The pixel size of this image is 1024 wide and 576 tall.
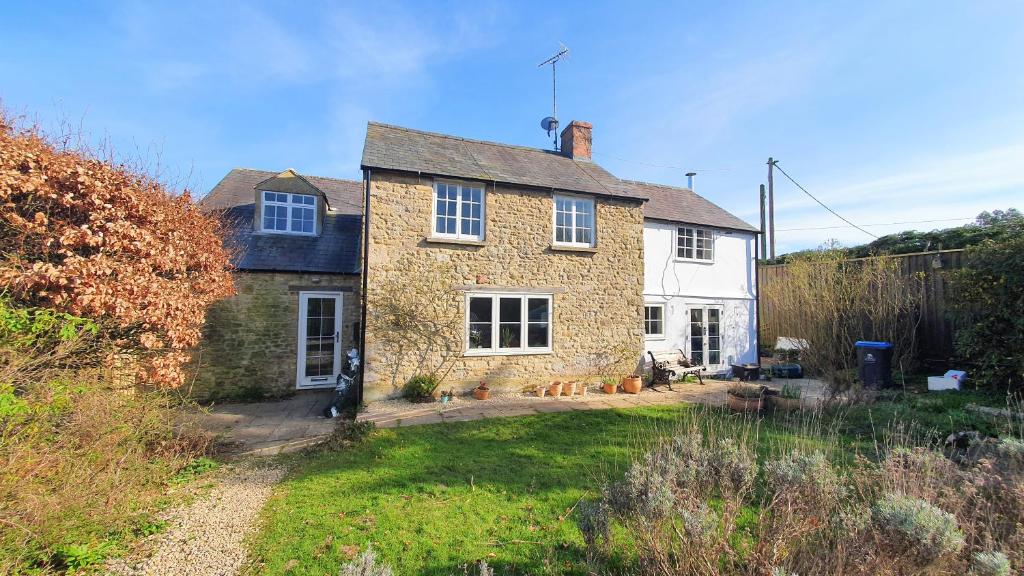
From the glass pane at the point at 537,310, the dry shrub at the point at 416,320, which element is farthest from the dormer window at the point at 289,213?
the glass pane at the point at 537,310

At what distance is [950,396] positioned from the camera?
8.30 m

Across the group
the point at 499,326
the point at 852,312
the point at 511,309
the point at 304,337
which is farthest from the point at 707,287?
the point at 304,337

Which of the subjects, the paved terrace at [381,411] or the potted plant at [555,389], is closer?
the paved terrace at [381,411]

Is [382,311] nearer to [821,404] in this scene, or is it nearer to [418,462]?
[418,462]

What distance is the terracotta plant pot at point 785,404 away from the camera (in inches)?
298

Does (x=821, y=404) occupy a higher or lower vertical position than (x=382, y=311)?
lower

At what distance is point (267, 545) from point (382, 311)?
5713 mm

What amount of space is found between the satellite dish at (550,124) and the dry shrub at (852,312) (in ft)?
31.8

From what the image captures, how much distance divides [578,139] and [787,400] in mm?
9995

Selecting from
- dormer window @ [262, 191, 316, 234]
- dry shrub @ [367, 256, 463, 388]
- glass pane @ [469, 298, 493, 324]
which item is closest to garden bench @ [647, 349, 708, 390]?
glass pane @ [469, 298, 493, 324]

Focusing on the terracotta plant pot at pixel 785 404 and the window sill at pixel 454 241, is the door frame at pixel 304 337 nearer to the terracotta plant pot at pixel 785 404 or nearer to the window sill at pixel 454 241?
the window sill at pixel 454 241

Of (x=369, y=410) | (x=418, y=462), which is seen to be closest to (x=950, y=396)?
(x=418, y=462)

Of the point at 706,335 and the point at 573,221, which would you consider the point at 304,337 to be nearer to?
the point at 573,221

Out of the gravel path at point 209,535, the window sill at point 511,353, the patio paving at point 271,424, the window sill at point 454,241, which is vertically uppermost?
the window sill at point 454,241
